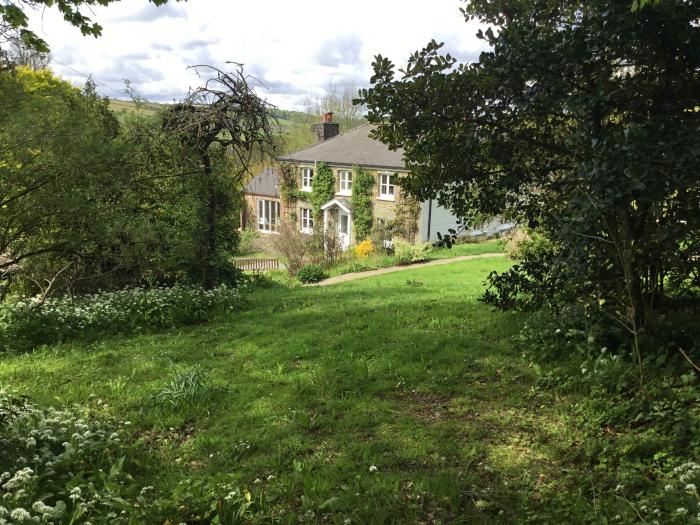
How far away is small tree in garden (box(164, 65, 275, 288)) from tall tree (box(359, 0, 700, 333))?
5.89m

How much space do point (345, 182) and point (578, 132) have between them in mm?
30626

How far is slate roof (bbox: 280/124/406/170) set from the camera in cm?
3247

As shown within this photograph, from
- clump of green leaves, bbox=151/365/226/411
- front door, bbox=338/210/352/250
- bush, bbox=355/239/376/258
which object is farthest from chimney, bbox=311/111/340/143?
clump of green leaves, bbox=151/365/226/411

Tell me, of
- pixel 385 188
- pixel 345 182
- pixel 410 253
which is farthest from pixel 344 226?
pixel 410 253

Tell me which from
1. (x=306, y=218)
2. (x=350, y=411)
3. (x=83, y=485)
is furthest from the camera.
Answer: (x=306, y=218)

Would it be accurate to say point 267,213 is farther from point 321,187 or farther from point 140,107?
point 140,107

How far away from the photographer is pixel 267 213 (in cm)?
4209

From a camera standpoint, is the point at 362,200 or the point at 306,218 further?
Result: the point at 306,218

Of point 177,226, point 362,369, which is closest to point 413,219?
point 177,226

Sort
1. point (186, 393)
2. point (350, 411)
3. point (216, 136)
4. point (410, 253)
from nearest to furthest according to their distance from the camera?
point (350, 411)
point (186, 393)
point (216, 136)
point (410, 253)

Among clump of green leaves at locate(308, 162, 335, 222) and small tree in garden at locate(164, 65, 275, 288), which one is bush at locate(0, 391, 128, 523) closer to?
small tree in garden at locate(164, 65, 275, 288)

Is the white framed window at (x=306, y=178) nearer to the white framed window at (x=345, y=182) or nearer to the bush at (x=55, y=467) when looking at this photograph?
the white framed window at (x=345, y=182)

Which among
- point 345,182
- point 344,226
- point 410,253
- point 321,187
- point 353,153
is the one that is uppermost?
point 353,153

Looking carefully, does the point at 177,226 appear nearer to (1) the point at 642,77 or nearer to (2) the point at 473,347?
(2) the point at 473,347
